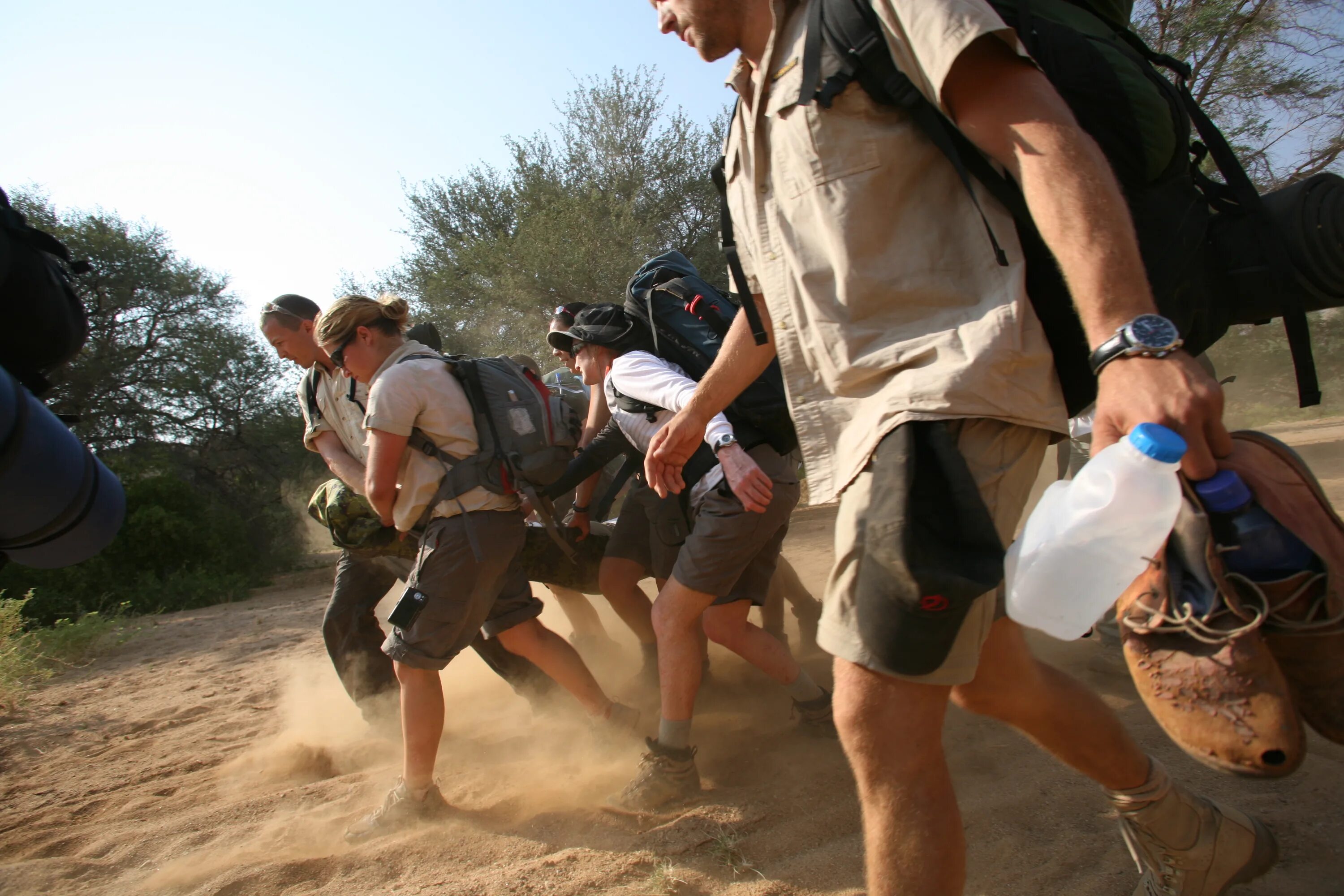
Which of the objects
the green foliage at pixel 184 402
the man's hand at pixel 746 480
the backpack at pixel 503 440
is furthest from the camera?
the green foliage at pixel 184 402

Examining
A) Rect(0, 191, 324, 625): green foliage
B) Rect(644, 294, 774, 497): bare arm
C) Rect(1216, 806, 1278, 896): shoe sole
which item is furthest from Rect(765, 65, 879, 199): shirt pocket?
Rect(0, 191, 324, 625): green foliage

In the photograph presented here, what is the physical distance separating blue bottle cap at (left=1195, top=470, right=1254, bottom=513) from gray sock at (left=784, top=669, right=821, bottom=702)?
2.45 m

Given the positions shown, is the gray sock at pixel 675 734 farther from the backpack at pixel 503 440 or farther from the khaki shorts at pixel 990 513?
the khaki shorts at pixel 990 513

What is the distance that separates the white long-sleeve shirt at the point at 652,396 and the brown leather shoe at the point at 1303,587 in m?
1.83

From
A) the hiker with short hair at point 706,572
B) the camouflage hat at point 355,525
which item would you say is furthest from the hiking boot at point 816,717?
the camouflage hat at point 355,525

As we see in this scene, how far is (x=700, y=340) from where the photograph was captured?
3387 mm

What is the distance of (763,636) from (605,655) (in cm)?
164

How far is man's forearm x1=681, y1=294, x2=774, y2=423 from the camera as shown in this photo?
2057 millimetres

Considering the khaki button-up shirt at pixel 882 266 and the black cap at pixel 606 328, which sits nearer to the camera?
the khaki button-up shirt at pixel 882 266

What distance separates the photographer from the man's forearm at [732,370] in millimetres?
2057

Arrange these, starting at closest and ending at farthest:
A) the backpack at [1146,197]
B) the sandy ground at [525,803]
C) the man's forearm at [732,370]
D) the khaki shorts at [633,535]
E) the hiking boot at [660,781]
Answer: the backpack at [1146,197], the man's forearm at [732,370], the sandy ground at [525,803], the hiking boot at [660,781], the khaki shorts at [633,535]

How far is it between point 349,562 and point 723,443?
249 centimetres

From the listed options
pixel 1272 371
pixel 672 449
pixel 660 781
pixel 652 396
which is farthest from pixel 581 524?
pixel 1272 371

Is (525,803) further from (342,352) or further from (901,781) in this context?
(901,781)
